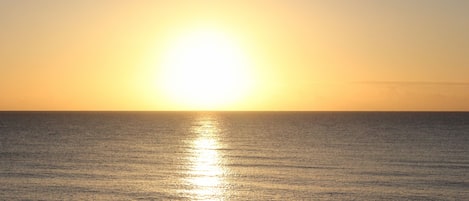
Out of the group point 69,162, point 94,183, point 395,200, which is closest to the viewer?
point 395,200

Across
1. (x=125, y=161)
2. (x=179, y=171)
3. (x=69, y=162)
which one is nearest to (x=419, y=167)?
(x=179, y=171)

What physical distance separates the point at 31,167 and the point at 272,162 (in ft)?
70.8

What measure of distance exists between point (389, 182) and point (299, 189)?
7.98 meters

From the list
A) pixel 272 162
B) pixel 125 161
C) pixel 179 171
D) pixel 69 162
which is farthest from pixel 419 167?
pixel 69 162

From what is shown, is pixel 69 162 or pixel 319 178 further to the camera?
pixel 69 162

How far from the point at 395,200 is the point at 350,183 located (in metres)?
8.07

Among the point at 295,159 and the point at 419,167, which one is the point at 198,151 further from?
the point at 419,167

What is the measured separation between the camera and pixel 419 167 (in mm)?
62031

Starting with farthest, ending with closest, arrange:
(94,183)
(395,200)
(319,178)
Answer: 1. (319,178)
2. (94,183)
3. (395,200)

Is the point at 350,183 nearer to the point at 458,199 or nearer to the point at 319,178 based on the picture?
the point at 319,178

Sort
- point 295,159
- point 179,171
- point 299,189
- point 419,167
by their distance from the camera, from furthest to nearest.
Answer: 1. point 295,159
2. point 419,167
3. point 179,171
4. point 299,189

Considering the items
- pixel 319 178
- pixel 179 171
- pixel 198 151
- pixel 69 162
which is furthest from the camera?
pixel 198 151

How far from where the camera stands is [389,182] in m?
49.0

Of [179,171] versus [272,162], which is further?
[272,162]
